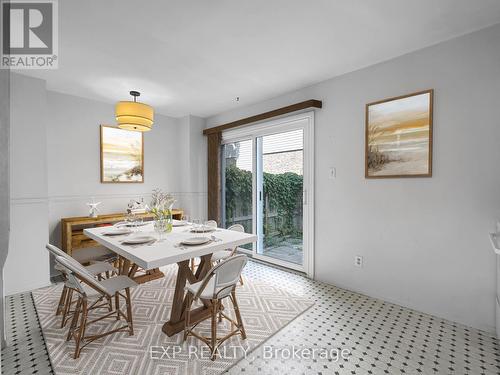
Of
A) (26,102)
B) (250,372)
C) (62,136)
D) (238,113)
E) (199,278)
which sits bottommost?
(250,372)

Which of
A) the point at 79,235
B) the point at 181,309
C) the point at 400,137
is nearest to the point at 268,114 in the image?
the point at 400,137

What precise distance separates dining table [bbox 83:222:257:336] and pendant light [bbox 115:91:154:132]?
116cm

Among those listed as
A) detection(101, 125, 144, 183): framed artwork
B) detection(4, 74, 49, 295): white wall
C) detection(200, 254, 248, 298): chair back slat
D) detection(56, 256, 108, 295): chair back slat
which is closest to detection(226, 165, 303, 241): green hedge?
detection(101, 125, 144, 183): framed artwork

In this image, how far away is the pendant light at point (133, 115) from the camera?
8.69ft

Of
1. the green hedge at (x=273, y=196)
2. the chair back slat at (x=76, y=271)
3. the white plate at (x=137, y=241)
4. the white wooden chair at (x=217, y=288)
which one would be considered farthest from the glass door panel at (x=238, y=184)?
the chair back slat at (x=76, y=271)

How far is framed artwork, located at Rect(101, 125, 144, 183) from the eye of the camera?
→ 406 cm

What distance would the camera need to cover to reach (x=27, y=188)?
300 cm

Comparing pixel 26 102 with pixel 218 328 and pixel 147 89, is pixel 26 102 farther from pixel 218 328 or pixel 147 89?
pixel 218 328

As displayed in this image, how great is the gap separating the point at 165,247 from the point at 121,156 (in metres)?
2.79

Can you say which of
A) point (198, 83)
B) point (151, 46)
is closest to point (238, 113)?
point (198, 83)

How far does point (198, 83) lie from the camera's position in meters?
3.36

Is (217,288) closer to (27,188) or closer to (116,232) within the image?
(116,232)

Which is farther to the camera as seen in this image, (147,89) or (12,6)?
(147,89)

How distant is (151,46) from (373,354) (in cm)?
327
